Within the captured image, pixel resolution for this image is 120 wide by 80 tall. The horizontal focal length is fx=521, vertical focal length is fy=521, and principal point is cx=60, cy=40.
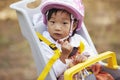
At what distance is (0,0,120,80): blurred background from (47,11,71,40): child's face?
99 centimetres

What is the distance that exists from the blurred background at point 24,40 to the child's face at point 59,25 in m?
0.99

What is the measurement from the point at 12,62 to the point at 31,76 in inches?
7.4

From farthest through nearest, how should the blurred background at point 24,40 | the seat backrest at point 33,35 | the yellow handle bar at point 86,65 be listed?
the blurred background at point 24,40
the seat backrest at point 33,35
the yellow handle bar at point 86,65

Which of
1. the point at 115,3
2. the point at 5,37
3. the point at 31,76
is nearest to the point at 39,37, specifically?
the point at 31,76

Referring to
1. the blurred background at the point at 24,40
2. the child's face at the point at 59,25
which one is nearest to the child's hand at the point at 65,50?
the child's face at the point at 59,25

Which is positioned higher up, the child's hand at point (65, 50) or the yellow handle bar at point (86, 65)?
the child's hand at point (65, 50)

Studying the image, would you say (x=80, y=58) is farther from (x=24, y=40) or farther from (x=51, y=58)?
(x=24, y=40)

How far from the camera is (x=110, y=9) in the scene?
4.03 metres

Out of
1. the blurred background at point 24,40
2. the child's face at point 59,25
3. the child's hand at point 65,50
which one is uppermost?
the child's face at point 59,25

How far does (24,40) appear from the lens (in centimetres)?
354

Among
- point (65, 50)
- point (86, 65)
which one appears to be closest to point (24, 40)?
point (65, 50)

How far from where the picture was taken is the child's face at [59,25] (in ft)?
7.18

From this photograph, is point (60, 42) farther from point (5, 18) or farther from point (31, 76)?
point (5, 18)

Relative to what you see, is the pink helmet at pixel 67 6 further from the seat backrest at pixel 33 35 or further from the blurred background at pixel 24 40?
the blurred background at pixel 24 40
